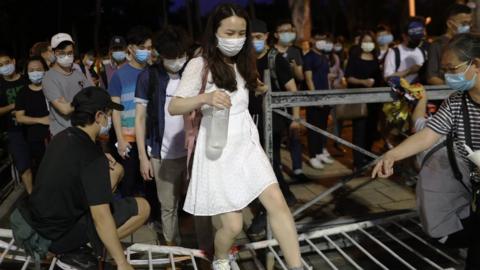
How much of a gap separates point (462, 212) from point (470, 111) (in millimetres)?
719

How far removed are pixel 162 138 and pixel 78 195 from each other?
2.69 ft

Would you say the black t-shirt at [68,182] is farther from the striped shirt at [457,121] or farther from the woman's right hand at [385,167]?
the striped shirt at [457,121]

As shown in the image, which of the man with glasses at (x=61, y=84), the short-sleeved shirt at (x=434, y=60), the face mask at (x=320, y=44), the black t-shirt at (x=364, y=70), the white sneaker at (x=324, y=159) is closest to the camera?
the man with glasses at (x=61, y=84)

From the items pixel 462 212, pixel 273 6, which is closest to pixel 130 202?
pixel 462 212

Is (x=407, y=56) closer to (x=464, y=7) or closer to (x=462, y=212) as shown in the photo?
(x=464, y=7)

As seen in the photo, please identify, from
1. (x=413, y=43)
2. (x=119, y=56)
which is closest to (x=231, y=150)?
(x=119, y=56)

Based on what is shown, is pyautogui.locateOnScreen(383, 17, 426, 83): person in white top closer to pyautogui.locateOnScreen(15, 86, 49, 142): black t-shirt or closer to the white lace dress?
the white lace dress

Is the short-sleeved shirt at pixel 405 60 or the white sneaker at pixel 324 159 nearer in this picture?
the short-sleeved shirt at pixel 405 60

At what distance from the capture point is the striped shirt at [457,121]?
8.98 feet

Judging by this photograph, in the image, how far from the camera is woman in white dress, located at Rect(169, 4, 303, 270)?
2.72 meters

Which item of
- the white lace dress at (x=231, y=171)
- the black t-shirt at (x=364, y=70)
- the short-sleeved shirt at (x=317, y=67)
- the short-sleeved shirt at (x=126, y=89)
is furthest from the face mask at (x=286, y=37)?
the white lace dress at (x=231, y=171)

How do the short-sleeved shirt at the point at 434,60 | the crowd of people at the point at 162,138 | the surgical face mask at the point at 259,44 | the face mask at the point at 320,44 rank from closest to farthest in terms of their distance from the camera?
the crowd of people at the point at 162,138
the surgical face mask at the point at 259,44
the short-sleeved shirt at the point at 434,60
the face mask at the point at 320,44

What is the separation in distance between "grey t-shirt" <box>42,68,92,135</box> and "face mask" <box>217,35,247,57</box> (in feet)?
6.16

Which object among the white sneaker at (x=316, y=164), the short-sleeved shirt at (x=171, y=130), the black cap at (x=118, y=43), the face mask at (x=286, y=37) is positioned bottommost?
the white sneaker at (x=316, y=164)
